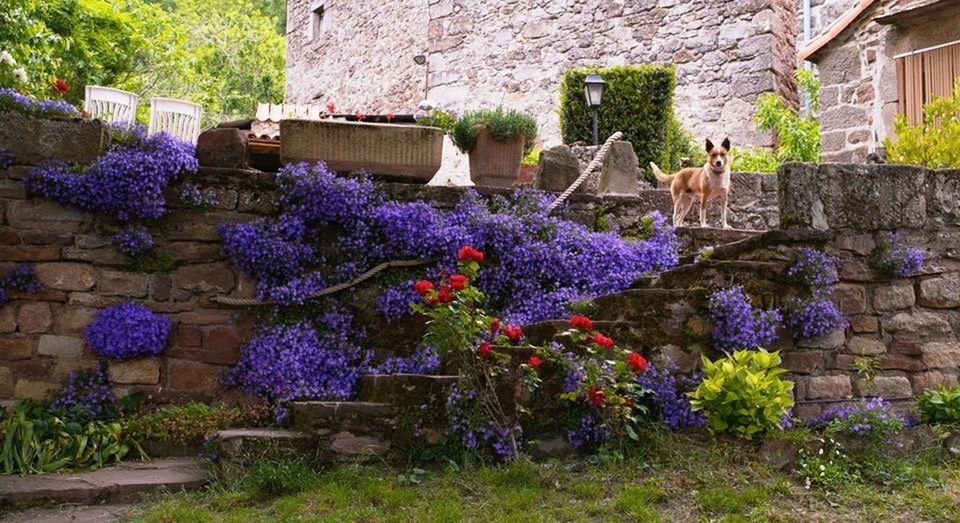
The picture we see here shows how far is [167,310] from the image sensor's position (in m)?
5.55

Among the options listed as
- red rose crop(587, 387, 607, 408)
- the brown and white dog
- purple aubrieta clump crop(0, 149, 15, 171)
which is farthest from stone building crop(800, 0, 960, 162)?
purple aubrieta clump crop(0, 149, 15, 171)

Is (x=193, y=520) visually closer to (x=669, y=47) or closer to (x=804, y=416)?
(x=804, y=416)

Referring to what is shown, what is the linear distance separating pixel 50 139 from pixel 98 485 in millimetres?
2135

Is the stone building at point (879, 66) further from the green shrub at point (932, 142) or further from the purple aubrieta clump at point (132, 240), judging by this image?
the purple aubrieta clump at point (132, 240)

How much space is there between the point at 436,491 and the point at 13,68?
4.29m

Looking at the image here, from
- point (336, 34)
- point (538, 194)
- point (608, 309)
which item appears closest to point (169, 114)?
point (538, 194)

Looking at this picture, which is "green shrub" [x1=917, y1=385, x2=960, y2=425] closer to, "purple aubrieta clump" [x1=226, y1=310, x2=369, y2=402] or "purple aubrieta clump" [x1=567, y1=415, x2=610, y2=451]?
"purple aubrieta clump" [x1=567, y1=415, x2=610, y2=451]

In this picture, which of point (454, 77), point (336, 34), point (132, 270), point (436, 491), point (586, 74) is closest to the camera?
point (436, 491)

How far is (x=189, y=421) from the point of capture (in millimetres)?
5188

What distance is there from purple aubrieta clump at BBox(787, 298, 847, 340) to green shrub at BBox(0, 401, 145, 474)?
360 cm

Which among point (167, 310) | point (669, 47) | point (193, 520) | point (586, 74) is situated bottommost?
point (193, 520)

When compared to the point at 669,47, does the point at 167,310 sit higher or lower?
lower

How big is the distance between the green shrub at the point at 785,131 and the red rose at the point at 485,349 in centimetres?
662

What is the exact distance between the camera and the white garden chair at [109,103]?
7043mm
